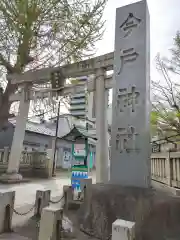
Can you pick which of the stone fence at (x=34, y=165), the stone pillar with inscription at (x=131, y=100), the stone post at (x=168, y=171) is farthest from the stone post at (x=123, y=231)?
the stone fence at (x=34, y=165)

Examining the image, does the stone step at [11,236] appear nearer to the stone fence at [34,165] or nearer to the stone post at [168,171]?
the stone post at [168,171]

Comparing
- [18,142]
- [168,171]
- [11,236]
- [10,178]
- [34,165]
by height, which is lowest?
[11,236]

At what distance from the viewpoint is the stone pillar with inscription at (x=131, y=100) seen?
14.0ft

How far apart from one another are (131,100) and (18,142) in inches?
282

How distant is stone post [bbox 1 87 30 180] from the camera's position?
9609mm

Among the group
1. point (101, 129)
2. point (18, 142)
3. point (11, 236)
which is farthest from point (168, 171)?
point (18, 142)

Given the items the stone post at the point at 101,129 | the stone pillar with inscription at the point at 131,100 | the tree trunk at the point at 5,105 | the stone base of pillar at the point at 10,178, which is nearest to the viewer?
the stone pillar with inscription at the point at 131,100

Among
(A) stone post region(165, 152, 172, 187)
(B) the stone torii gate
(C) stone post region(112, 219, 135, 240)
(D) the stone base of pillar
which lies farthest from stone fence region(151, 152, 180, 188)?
(D) the stone base of pillar

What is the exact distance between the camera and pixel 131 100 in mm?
4672

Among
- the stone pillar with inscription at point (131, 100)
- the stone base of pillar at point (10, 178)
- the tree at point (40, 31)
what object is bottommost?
the stone base of pillar at point (10, 178)

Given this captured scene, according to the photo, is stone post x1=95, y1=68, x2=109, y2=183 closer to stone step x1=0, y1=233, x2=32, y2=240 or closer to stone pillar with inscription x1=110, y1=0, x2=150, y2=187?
stone pillar with inscription x1=110, y1=0, x2=150, y2=187

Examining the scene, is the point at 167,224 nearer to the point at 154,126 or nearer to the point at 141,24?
the point at 141,24

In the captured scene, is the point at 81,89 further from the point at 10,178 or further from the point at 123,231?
the point at 123,231

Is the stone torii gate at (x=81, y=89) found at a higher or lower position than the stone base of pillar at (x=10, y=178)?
higher
